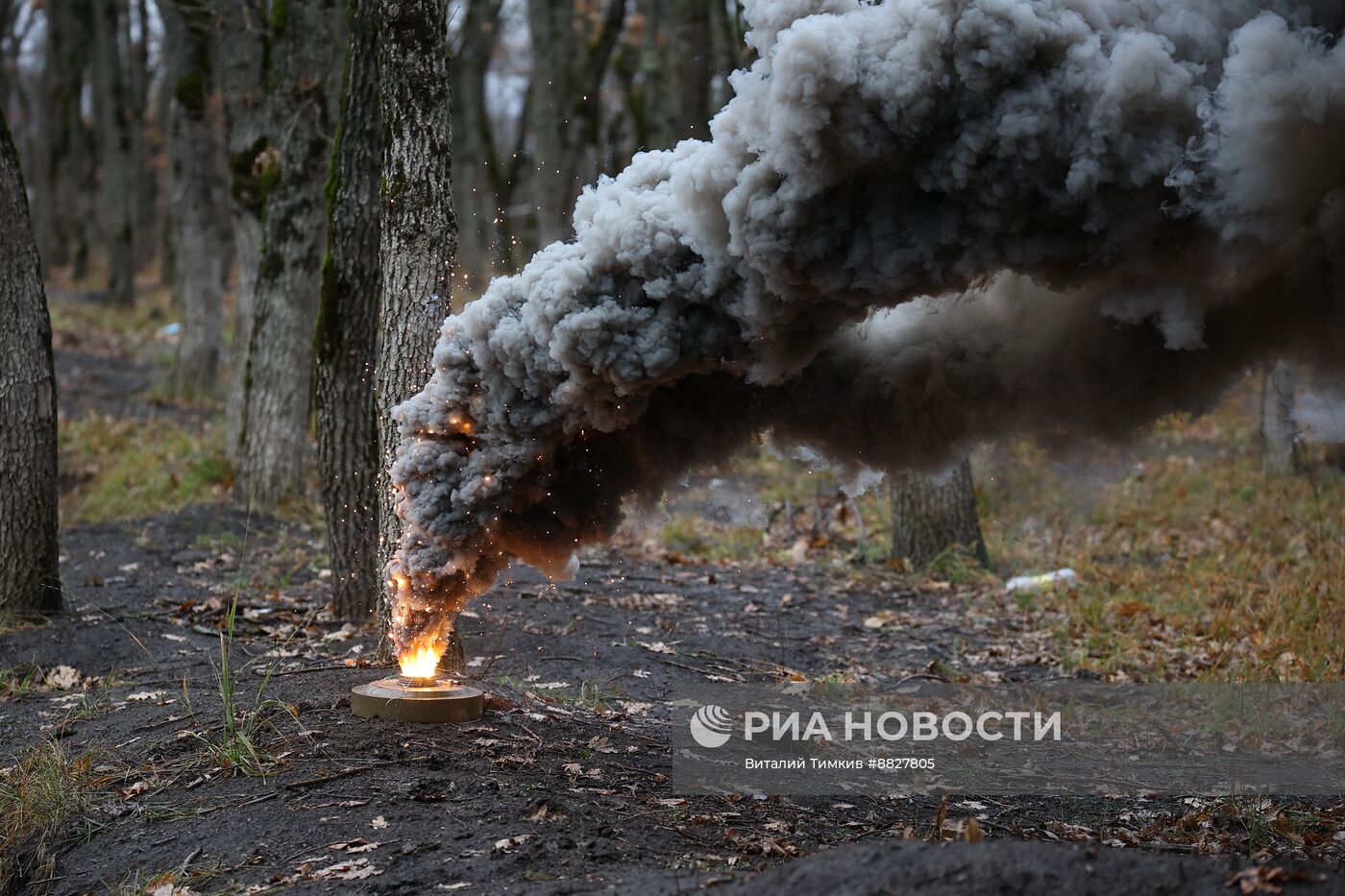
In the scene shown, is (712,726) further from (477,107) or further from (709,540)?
(477,107)

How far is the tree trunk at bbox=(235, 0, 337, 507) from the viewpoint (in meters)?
10.2

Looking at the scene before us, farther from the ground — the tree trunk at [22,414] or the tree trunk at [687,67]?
the tree trunk at [687,67]

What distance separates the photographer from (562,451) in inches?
211

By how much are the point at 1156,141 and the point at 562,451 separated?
108 inches

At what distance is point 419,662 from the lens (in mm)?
5957

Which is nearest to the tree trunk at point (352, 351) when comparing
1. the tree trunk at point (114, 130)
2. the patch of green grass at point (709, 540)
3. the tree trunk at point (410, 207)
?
the tree trunk at point (410, 207)

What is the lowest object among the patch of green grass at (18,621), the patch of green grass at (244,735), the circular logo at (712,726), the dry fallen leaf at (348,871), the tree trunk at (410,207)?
the dry fallen leaf at (348,871)

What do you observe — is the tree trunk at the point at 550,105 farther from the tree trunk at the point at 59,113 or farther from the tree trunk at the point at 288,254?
the tree trunk at the point at 59,113

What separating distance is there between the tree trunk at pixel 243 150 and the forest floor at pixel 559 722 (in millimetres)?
1015

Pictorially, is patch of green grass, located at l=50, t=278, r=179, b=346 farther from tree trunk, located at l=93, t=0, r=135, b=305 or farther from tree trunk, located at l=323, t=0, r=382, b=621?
tree trunk, located at l=323, t=0, r=382, b=621

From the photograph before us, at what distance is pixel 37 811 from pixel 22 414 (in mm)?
3610

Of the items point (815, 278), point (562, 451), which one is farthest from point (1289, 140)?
point (562, 451)

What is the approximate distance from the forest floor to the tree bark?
1.62 ft

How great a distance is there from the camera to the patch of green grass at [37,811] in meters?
4.72
